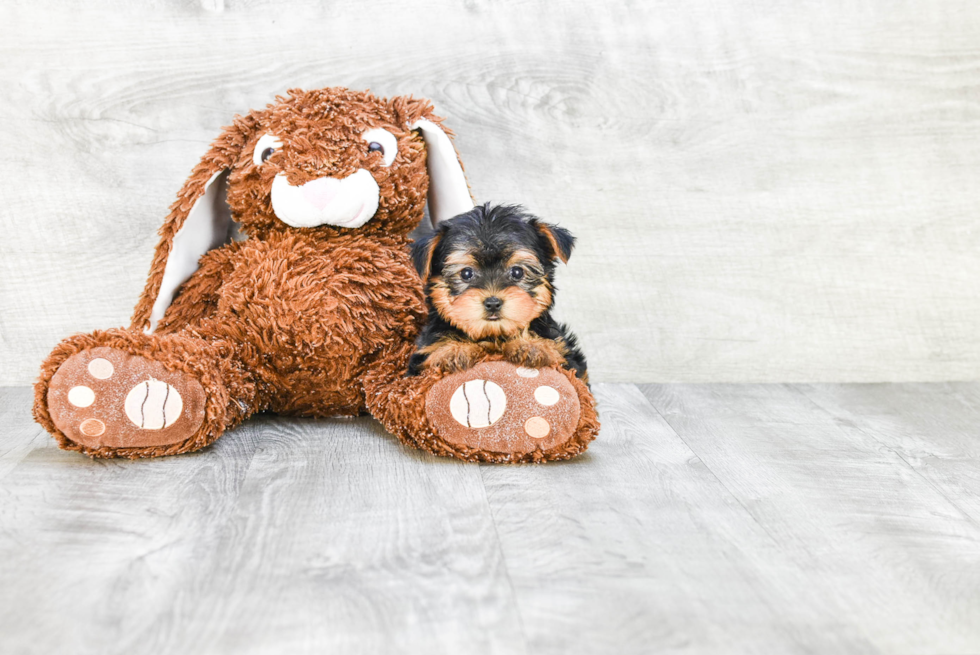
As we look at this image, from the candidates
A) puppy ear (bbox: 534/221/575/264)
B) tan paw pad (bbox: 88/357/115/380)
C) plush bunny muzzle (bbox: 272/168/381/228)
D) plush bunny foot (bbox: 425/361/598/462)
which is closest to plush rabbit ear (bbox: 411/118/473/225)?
plush bunny muzzle (bbox: 272/168/381/228)

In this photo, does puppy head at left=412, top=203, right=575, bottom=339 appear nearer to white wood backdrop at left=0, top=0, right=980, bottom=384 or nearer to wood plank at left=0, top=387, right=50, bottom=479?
white wood backdrop at left=0, top=0, right=980, bottom=384

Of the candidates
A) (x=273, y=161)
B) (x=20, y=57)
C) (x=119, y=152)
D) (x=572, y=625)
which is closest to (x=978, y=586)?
(x=572, y=625)

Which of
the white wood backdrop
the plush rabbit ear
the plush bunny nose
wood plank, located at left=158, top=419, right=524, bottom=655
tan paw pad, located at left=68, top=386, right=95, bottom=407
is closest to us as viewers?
wood plank, located at left=158, top=419, right=524, bottom=655

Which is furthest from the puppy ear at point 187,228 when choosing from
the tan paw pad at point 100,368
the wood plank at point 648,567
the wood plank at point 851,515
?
the wood plank at point 851,515

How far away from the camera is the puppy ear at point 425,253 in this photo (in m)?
1.22

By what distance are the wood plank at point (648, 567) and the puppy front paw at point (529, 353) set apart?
15 centimetres

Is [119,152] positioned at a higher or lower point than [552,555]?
higher

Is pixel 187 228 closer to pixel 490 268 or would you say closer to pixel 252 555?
pixel 490 268

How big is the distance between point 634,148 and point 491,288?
673mm

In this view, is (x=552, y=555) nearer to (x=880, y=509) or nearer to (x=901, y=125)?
(x=880, y=509)

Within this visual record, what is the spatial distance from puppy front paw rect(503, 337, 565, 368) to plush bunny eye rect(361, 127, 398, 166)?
15.1 inches

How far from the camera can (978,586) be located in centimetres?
89

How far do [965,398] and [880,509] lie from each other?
30.0 inches

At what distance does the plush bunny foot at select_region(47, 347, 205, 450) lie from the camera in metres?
1.16
